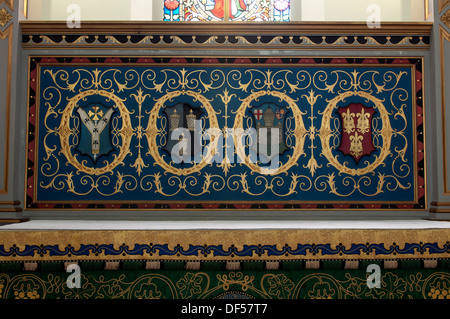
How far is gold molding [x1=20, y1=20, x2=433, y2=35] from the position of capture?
7.54ft

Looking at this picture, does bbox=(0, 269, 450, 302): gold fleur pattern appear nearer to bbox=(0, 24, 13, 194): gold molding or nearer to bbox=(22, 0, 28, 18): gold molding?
bbox=(0, 24, 13, 194): gold molding

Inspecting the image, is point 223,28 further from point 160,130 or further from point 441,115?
point 441,115

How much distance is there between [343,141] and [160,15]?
163 centimetres

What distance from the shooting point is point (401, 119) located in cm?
232

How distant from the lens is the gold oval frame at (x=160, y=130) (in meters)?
2.29

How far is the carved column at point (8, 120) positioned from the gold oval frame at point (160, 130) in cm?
80

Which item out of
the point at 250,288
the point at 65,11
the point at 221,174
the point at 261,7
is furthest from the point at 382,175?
the point at 65,11

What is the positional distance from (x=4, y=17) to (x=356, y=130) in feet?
7.42

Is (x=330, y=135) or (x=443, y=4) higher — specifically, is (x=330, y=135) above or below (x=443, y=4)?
below

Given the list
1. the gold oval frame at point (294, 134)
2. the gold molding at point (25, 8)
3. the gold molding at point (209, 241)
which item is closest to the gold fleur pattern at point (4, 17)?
the gold molding at point (25, 8)

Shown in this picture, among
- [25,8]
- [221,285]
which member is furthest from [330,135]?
[25,8]

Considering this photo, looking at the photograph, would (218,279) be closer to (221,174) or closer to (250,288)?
(250,288)

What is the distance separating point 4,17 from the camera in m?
2.25

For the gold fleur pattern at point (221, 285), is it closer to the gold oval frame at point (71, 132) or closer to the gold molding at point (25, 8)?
the gold oval frame at point (71, 132)
